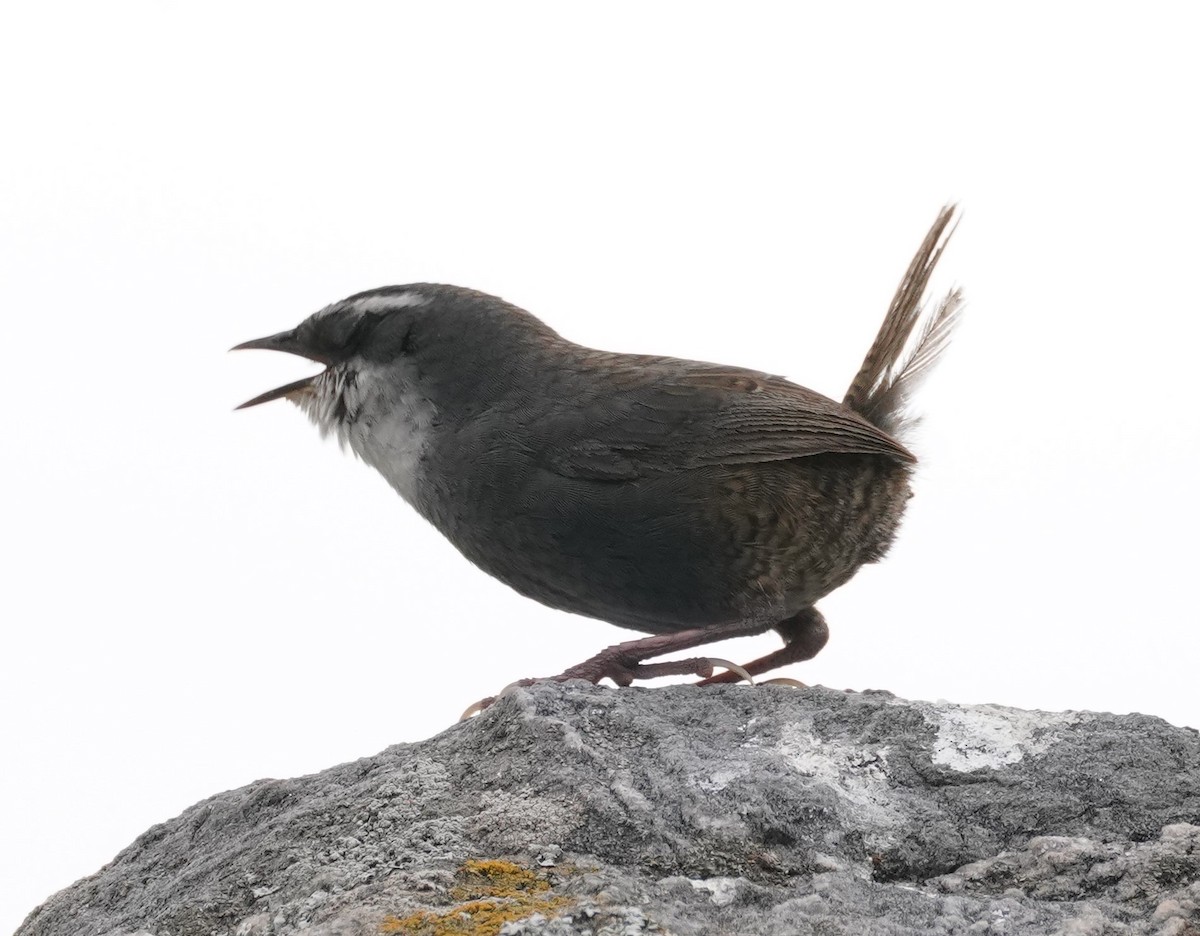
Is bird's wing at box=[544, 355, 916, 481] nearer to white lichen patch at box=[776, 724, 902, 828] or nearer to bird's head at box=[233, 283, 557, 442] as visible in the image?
bird's head at box=[233, 283, 557, 442]

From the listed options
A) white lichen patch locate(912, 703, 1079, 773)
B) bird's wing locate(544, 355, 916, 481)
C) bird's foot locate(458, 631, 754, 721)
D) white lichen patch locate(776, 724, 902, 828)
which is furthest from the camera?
bird's wing locate(544, 355, 916, 481)

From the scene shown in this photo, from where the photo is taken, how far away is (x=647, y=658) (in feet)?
13.5

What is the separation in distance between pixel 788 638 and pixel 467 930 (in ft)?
8.52

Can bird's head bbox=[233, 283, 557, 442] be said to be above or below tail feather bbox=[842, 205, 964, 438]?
above

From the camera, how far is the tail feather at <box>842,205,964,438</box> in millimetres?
5035

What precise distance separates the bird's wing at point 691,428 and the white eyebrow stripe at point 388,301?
2.64 ft

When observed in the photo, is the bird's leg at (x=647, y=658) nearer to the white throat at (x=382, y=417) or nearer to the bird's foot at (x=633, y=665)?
the bird's foot at (x=633, y=665)

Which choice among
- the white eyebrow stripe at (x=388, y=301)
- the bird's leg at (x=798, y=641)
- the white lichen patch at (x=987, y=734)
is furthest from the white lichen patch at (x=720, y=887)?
the white eyebrow stripe at (x=388, y=301)

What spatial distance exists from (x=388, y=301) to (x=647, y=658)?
1628mm

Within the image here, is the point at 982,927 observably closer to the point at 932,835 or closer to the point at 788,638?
the point at 932,835

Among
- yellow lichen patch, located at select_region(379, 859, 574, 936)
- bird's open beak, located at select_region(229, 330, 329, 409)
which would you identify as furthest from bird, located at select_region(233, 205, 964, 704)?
yellow lichen patch, located at select_region(379, 859, 574, 936)

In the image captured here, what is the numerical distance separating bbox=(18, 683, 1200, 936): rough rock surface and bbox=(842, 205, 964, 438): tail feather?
1.77 meters

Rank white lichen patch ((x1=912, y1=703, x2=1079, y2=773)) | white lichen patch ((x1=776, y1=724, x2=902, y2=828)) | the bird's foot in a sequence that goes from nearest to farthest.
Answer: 1. white lichen patch ((x1=776, y1=724, x2=902, y2=828))
2. white lichen patch ((x1=912, y1=703, x2=1079, y2=773))
3. the bird's foot

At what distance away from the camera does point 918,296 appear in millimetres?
5066
